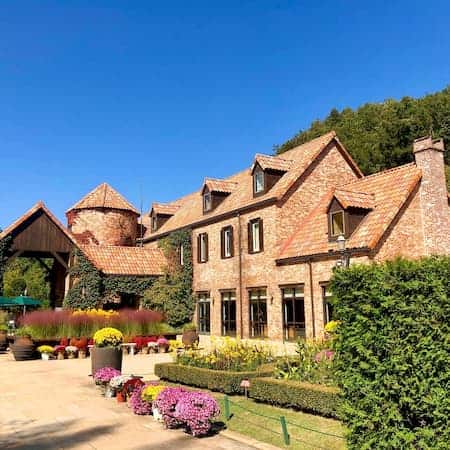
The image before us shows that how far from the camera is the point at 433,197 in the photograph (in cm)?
1995

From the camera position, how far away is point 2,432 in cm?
839

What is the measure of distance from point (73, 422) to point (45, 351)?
40.9 feet

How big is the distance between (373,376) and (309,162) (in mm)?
18913

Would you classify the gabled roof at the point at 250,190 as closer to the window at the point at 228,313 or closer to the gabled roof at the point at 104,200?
the gabled roof at the point at 104,200

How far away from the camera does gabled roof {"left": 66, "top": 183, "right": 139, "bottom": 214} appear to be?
1362 inches

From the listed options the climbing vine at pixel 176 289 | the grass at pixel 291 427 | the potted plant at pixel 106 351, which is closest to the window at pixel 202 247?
the climbing vine at pixel 176 289

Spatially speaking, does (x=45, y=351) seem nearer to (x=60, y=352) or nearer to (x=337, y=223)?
(x=60, y=352)

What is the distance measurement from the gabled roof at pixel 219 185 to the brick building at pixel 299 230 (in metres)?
0.08

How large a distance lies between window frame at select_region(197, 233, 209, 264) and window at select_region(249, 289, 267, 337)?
5.07m

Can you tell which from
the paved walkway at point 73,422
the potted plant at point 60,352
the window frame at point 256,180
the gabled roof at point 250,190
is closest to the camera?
the paved walkway at point 73,422

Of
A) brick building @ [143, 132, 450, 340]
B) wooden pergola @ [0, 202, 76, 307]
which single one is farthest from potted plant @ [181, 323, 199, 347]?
wooden pergola @ [0, 202, 76, 307]

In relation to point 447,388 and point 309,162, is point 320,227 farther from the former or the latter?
point 447,388

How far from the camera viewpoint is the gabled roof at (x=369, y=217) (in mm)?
18141

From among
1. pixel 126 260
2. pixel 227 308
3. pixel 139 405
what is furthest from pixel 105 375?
pixel 126 260
